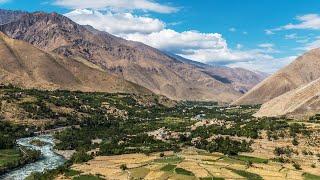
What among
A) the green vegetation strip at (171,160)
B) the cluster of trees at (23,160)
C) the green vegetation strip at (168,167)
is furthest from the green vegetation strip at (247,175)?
the cluster of trees at (23,160)

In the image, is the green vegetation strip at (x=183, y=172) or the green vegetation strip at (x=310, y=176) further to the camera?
the green vegetation strip at (x=183, y=172)

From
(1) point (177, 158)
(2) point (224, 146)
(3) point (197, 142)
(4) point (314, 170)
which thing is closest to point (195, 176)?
(1) point (177, 158)

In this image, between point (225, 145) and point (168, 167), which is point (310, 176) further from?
point (225, 145)

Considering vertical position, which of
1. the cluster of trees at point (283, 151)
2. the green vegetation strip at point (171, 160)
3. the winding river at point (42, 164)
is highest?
the cluster of trees at point (283, 151)

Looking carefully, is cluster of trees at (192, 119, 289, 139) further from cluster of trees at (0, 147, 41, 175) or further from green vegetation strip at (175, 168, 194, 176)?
cluster of trees at (0, 147, 41, 175)

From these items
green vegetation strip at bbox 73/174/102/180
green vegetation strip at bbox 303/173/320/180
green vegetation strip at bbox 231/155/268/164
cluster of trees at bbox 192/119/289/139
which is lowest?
green vegetation strip at bbox 73/174/102/180

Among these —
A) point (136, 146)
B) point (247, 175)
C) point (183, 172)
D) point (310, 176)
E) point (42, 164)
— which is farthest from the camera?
point (136, 146)

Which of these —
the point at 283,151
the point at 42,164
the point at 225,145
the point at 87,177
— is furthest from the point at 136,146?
the point at 87,177

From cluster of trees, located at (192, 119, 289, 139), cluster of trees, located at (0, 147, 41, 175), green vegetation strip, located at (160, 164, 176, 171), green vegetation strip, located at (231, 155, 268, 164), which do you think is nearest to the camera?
green vegetation strip, located at (160, 164, 176, 171)

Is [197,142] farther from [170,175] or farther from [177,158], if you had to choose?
[170,175]

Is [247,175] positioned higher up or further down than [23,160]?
higher up

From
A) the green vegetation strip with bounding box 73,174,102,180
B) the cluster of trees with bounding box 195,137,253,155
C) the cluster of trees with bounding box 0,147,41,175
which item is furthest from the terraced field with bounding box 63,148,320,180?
the cluster of trees with bounding box 0,147,41,175

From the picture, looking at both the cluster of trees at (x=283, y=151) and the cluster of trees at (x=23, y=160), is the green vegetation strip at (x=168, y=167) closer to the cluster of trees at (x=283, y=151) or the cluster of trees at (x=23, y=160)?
the cluster of trees at (x=283, y=151)
